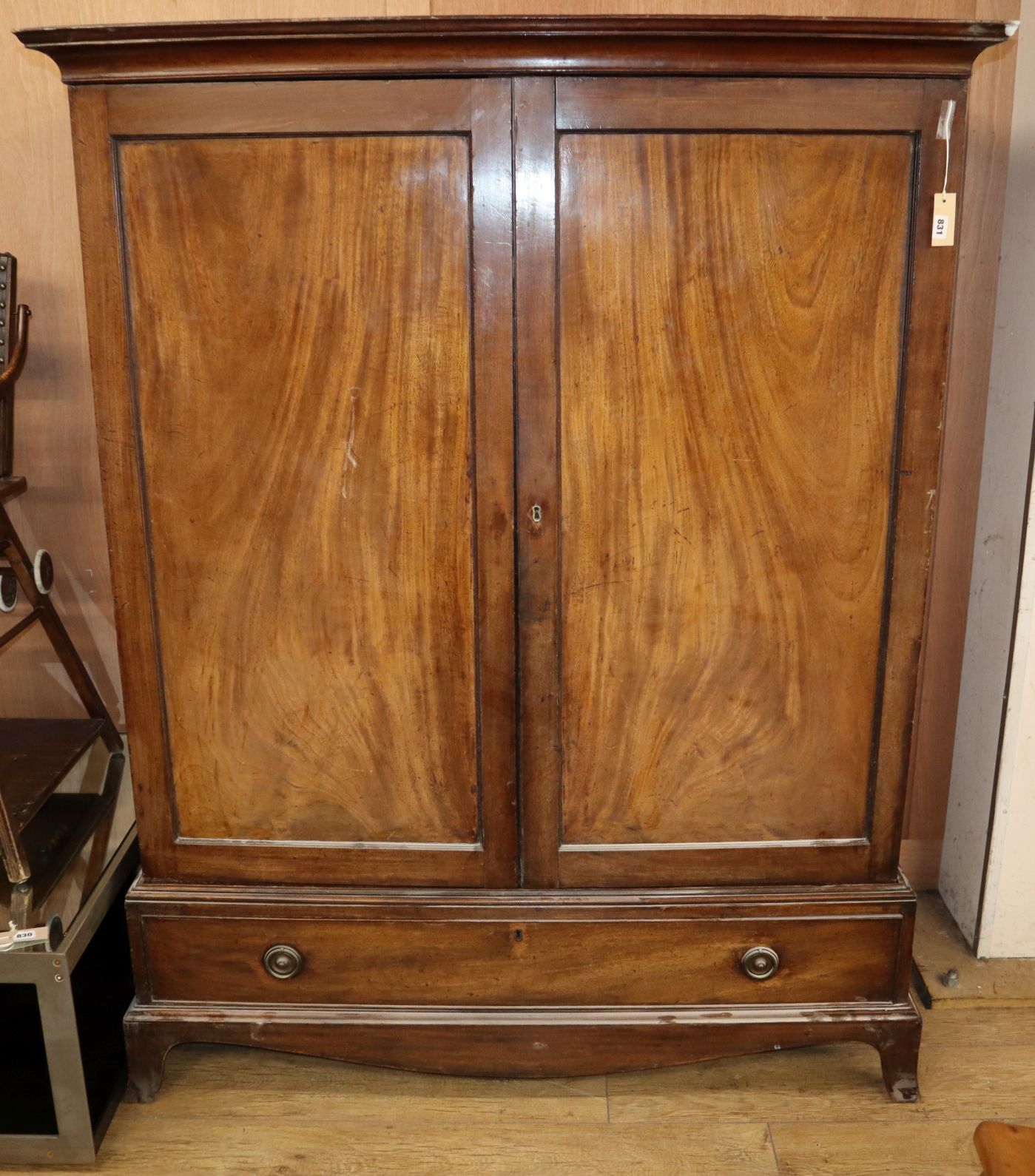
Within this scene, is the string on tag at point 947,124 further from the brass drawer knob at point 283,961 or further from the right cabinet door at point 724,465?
the brass drawer knob at point 283,961

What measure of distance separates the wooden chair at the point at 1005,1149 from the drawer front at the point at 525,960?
1.98 feet

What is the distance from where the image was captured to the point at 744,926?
5.74ft

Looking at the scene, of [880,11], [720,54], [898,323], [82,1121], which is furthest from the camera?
[880,11]

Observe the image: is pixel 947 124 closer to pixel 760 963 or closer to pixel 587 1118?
pixel 760 963

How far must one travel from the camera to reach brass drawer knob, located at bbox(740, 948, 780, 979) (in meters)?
1.76

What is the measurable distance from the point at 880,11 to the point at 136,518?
1.69 m

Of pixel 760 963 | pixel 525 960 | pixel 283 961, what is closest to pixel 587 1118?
pixel 525 960

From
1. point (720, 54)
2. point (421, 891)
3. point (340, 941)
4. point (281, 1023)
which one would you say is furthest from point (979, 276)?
point (281, 1023)

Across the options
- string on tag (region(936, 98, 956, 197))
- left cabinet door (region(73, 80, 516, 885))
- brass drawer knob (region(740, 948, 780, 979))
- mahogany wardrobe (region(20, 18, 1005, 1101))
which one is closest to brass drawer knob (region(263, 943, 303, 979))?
mahogany wardrobe (region(20, 18, 1005, 1101))

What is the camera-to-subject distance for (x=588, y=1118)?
180 cm

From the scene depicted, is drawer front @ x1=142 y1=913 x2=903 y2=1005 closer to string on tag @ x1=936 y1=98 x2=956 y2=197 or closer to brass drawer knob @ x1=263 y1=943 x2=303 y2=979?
brass drawer knob @ x1=263 y1=943 x2=303 y2=979

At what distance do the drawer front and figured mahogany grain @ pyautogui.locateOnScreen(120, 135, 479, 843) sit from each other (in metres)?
0.18

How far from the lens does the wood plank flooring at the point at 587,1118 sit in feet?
5.60

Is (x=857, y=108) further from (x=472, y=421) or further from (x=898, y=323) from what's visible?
(x=472, y=421)
